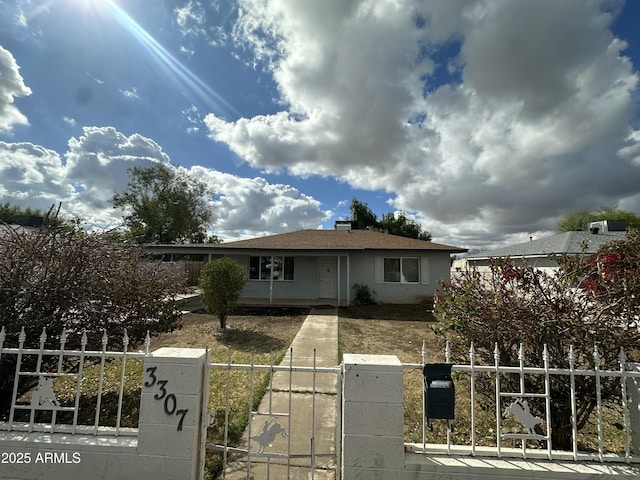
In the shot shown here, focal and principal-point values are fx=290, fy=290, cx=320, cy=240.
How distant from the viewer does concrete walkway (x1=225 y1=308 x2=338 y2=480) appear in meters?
2.60

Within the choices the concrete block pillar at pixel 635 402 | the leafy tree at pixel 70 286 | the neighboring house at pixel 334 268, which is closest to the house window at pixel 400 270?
the neighboring house at pixel 334 268

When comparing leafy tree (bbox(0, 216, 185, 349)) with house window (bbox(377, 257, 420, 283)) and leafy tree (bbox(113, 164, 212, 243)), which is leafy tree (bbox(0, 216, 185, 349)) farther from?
leafy tree (bbox(113, 164, 212, 243))

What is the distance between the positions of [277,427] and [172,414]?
852 mm

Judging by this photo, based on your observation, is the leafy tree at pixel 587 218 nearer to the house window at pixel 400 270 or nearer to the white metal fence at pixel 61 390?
the house window at pixel 400 270

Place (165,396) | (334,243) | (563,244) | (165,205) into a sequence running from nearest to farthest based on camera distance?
(165,396), (334,243), (563,244), (165,205)

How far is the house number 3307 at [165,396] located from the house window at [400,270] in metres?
12.8

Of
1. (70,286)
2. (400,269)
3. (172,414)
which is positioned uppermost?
(400,269)

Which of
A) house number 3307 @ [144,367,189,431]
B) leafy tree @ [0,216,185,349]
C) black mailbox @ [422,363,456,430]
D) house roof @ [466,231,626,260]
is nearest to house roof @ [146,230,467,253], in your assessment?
house roof @ [466,231,626,260]

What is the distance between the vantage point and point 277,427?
2355mm

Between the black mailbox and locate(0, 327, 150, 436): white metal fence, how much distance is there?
7.82ft

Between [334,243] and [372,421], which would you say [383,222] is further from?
[372,421]

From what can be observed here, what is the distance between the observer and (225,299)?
8648mm

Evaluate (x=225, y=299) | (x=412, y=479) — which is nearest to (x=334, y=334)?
(x=225, y=299)

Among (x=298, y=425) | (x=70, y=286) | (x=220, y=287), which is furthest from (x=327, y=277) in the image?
(x=70, y=286)
